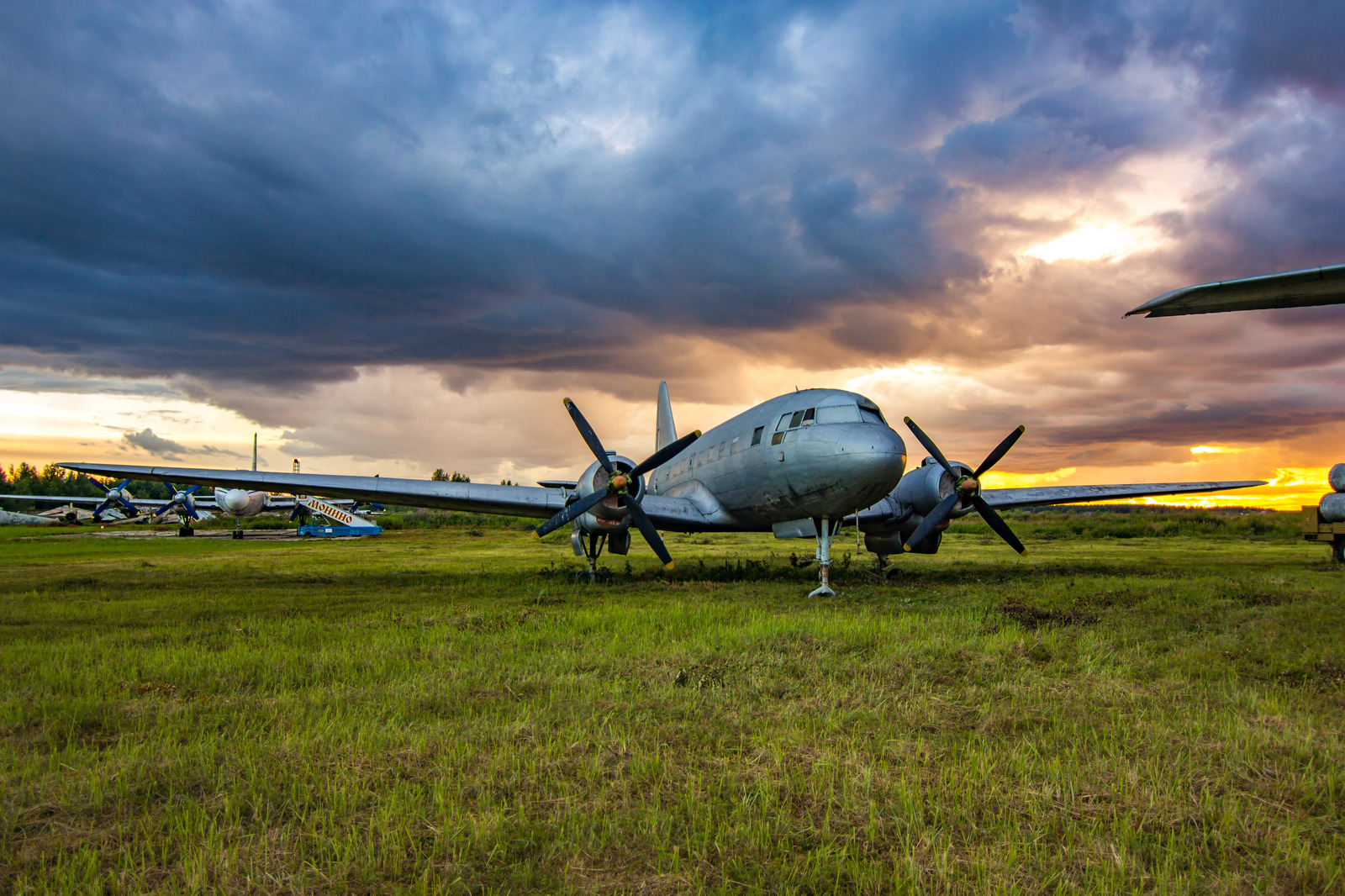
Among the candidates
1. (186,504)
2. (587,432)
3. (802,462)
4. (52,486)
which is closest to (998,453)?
(802,462)

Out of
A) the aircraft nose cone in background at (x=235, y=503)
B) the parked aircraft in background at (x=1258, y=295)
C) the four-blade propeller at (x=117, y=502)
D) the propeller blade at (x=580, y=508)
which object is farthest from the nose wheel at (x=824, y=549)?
Result: the four-blade propeller at (x=117, y=502)

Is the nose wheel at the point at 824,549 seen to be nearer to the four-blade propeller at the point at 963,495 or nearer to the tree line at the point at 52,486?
the four-blade propeller at the point at 963,495

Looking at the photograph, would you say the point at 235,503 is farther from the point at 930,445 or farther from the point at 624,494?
the point at 930,445

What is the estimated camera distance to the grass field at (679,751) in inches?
137

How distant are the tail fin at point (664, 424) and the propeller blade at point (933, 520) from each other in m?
15.8

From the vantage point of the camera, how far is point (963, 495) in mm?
17203

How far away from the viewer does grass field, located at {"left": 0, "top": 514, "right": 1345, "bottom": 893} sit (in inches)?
137

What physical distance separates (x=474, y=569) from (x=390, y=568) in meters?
2.91

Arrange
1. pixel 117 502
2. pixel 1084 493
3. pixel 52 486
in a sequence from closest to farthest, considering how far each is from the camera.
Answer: pixel 1084 493 < pixel 117 502 < pixel 52 486

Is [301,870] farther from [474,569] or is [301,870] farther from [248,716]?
[474,569]

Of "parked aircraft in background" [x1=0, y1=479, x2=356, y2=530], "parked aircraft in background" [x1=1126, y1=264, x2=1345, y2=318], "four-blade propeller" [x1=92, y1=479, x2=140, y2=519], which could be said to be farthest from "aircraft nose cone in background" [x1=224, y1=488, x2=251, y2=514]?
"parked aircraft in background" [x1=1126, y1=264, x2=1345, y2=318]

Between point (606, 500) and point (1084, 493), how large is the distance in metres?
16.9

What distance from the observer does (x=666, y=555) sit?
15.3 metres

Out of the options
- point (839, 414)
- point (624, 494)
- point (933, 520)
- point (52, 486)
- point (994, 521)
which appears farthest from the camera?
point (52, 486)
